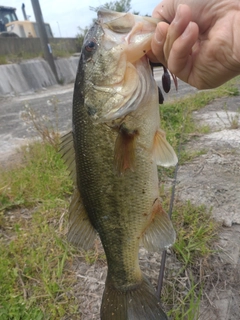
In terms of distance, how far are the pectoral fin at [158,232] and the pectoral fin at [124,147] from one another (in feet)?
1.01

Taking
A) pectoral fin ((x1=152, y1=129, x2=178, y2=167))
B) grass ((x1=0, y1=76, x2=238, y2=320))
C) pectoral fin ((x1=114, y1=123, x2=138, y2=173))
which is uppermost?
pectoral fin ((x1=114, y1=123, x2=138, y2=173))

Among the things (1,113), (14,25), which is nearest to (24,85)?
(1,113)

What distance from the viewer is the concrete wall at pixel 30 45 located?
48.8 ft

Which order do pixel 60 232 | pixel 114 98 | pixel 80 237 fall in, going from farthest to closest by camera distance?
pixel 60 232 → pixel 80 237 → pixel 114 98

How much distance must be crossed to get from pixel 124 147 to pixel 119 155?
45mm

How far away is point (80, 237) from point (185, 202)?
142cm

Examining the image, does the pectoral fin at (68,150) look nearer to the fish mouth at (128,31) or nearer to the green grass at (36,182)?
the fish mouth at (128,31)

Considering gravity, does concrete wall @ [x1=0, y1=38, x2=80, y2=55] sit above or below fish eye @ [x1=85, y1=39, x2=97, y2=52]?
below

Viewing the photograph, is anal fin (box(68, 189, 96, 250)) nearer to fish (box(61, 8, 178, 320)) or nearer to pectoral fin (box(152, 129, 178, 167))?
fish (box(61, 8, 178, 320))

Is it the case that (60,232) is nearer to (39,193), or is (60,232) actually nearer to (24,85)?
(39,193)

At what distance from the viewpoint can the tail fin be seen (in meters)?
1.69

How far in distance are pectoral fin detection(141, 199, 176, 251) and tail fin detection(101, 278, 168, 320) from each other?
0.24 metres

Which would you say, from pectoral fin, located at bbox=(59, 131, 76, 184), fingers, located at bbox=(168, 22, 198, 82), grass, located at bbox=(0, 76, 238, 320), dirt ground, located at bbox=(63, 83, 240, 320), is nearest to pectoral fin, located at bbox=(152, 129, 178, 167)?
fingers, located at bbox=(168, 22, 198, 82)

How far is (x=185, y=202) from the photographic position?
292 cm
